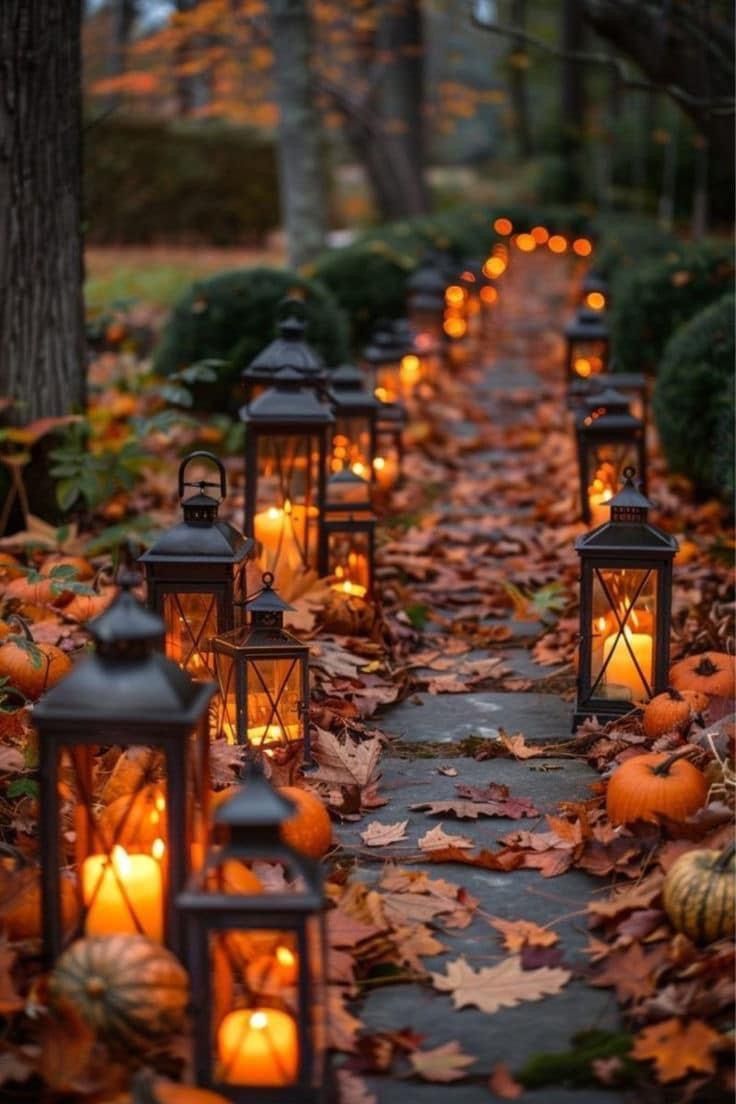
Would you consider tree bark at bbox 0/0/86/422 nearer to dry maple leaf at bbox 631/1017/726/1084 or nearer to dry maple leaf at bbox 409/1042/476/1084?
dry maple leaf at bbox 409/1042/476/1084

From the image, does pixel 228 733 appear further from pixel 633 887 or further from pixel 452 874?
pixel 633 887

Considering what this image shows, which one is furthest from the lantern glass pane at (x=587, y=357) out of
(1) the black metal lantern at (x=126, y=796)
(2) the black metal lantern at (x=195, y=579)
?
(1) the black metal lantern at (x=126, y=796)

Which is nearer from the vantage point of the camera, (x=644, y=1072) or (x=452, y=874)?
(x=644, y=1072)

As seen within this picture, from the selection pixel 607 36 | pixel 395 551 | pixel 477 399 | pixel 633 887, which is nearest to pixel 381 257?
pixel 477 399

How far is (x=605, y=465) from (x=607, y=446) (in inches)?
3.7

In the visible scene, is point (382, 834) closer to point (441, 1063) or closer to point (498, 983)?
point (498, 983)

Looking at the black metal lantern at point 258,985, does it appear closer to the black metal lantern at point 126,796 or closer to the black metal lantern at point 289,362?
the black metal lantern at point 126,796

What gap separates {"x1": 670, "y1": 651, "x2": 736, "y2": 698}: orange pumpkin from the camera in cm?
488

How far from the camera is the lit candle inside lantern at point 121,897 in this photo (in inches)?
132

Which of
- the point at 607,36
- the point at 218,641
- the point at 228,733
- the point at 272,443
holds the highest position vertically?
the point at 607,36

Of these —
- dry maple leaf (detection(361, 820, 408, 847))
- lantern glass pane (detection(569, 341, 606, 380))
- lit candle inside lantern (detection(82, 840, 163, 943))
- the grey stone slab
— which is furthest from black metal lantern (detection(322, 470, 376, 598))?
lantern glass pane (detection(569, 341, 606, 380))

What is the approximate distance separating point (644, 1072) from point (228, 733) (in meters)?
1.99

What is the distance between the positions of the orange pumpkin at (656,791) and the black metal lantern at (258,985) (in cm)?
126

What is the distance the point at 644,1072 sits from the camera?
301 cm
